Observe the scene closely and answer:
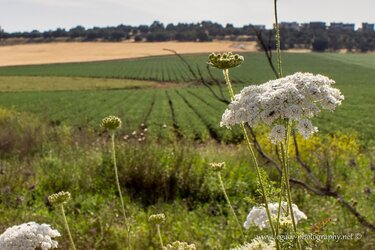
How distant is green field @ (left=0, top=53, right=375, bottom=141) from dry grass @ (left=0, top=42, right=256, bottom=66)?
8420 millimetres

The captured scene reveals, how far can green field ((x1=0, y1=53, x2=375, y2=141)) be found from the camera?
105ft

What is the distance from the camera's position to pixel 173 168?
481 inches

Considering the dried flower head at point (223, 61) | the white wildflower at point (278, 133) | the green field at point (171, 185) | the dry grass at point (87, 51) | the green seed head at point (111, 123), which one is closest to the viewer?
the white wildflower at point (278, 133)

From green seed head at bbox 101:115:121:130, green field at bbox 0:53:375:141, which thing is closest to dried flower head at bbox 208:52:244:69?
green seed head at bbox 101:115:121:130

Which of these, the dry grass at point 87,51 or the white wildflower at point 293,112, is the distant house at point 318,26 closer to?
the dry grass at point 87,51

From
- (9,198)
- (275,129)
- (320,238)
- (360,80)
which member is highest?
(275,129)

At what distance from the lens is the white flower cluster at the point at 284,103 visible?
214cm

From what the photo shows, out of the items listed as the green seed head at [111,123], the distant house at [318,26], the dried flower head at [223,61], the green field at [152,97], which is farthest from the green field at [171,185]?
the distant house at [318,26]

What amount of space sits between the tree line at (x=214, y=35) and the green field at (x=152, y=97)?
33938mm

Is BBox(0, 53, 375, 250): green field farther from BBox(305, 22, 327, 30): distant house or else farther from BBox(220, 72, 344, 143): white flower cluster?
BBox(305, 22, 327, 30): distant house

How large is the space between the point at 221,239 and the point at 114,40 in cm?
15455

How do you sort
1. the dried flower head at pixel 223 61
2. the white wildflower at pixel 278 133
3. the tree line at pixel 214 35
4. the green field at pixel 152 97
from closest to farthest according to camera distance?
the white wildflower at pixel 278 133
the dried flower head at pixel 223 61
the green field at pixel 152 97
the tree line at pixel 214 35

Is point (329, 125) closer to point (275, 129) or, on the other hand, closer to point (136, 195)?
point (136, 195)

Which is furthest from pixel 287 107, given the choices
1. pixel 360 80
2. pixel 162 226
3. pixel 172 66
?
pixel 172 66
